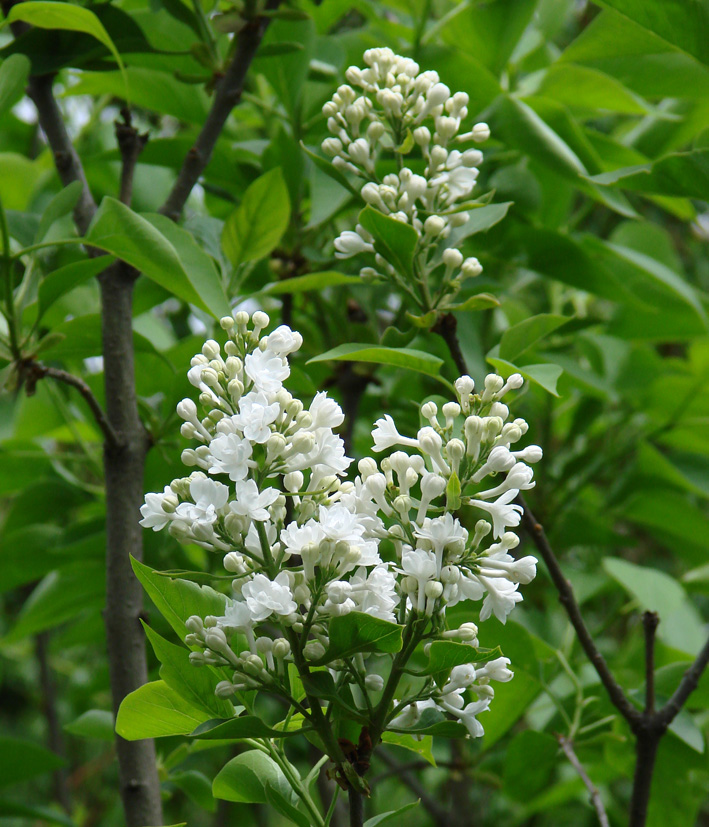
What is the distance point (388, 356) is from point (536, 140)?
52 centimetres

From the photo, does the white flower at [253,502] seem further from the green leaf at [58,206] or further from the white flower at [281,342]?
the green leaf at [58,206]

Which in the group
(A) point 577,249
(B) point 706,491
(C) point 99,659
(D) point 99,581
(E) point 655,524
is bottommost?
(C) point 99,659

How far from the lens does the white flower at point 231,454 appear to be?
599 mm

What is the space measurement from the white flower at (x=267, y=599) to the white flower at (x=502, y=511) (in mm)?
155

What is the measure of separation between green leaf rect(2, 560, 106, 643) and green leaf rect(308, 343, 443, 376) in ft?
2.43

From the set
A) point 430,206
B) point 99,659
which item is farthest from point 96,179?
point 99,659

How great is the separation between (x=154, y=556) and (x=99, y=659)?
1926 mm

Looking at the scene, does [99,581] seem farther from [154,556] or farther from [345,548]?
[345,548]

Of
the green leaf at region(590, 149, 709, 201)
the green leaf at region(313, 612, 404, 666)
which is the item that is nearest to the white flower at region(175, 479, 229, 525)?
the green leaf at region(313, 612, 404, 666)

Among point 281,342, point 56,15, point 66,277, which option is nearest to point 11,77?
point 56,15

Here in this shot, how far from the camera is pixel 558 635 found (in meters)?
1.49

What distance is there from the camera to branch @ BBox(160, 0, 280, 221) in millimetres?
1136

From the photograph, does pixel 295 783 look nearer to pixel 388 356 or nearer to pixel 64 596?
pixel 388 356

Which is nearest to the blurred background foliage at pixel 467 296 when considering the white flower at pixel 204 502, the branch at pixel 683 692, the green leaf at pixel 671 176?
the green leaf at pixel 671 176
